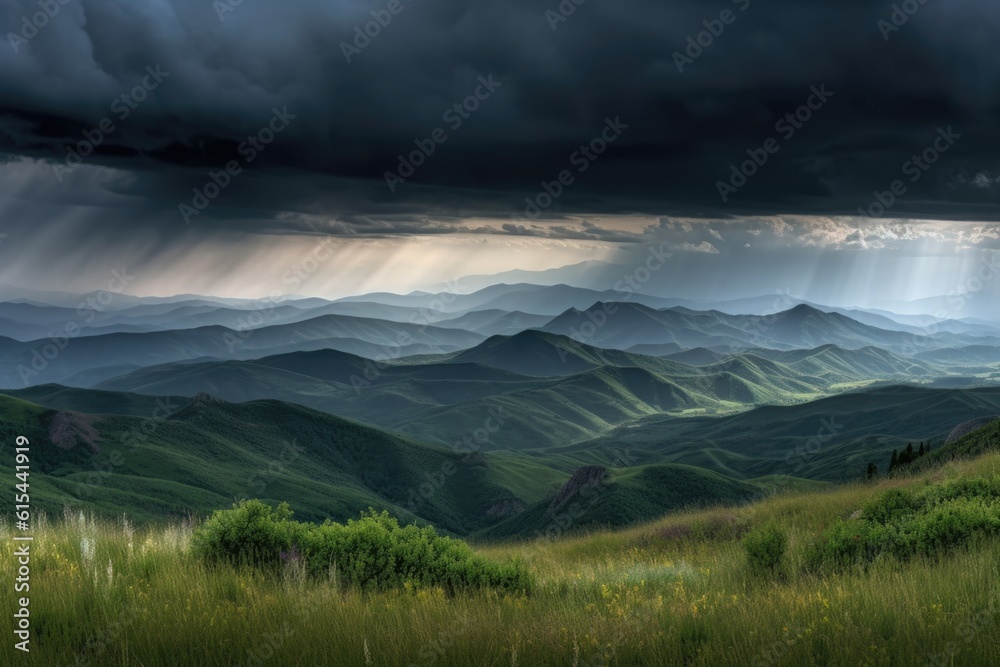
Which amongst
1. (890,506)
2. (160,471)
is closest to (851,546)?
(890,506)

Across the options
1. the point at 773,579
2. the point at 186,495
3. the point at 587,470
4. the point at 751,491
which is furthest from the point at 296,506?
the point at 773,579

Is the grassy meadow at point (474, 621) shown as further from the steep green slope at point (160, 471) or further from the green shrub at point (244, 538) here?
the steep green slope at point (160, 471)

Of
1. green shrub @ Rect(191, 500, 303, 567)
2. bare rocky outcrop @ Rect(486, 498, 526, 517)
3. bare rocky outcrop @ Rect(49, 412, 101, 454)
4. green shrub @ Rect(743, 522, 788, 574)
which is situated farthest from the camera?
bare rocky outcrop @ Rect(486, 498, 526, 517)

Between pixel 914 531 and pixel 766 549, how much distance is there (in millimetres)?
2367

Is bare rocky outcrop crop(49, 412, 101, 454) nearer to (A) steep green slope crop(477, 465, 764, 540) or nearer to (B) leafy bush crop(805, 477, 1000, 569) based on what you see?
(A) steep green slope crop(477, 465, 764, 540)

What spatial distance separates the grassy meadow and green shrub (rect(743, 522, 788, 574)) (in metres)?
1.70

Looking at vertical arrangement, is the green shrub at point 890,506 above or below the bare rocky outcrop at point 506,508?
above

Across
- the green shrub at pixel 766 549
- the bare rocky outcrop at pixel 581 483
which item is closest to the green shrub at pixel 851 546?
the green shrub at pixel 766 549

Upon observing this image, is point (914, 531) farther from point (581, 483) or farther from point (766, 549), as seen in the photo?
point (581, 483)

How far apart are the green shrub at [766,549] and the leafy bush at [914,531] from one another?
0.54 meters

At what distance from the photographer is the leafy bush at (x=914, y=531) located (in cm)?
1151

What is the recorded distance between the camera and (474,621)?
770cm

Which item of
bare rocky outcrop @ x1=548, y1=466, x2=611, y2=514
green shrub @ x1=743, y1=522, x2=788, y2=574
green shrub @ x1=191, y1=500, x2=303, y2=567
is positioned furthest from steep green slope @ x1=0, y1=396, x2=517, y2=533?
green shrub @ x1=743, y1=522, x2=788, y2=574

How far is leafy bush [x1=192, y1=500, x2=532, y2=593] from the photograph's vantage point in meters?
11.1
